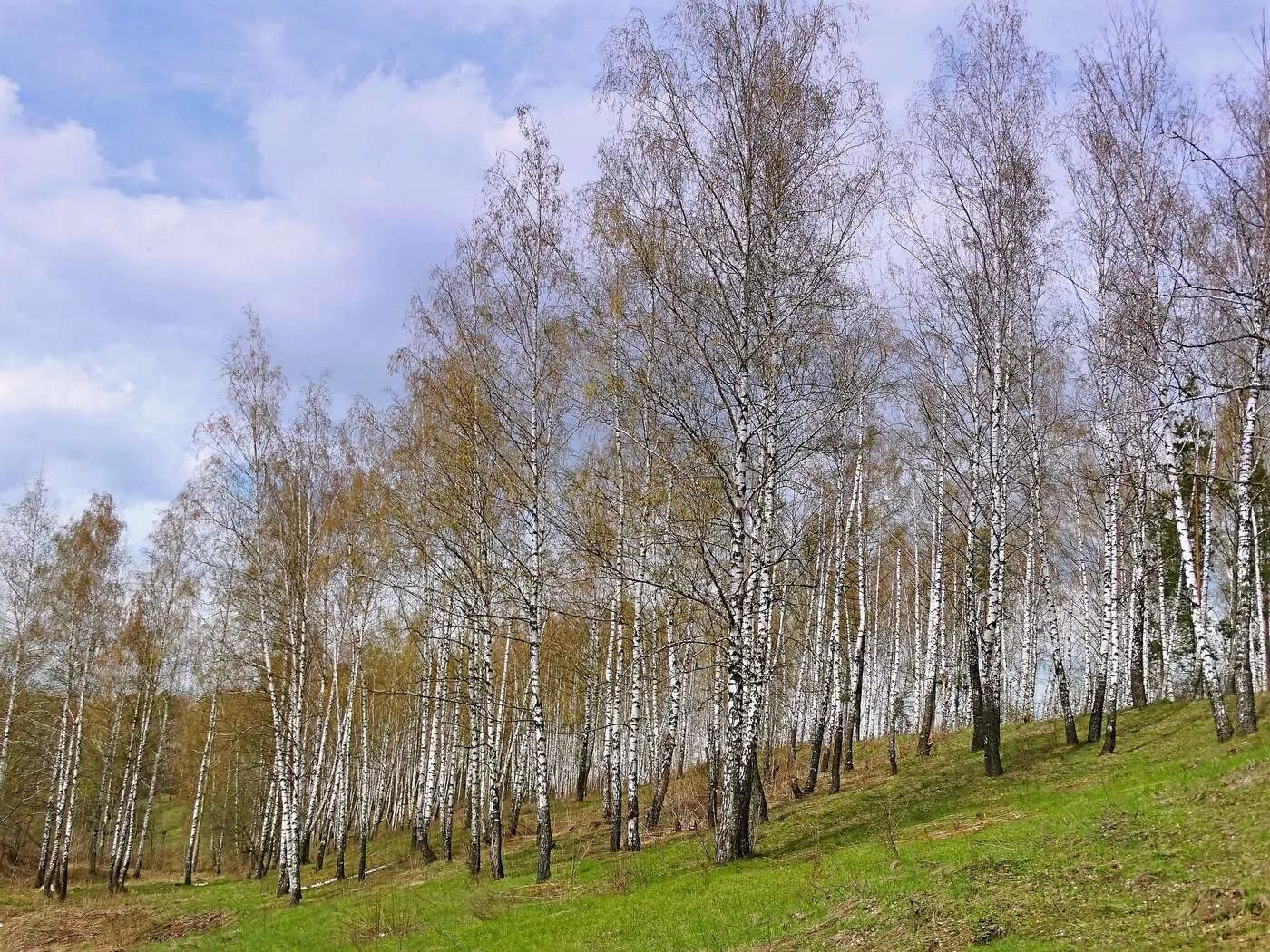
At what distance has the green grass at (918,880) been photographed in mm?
5867

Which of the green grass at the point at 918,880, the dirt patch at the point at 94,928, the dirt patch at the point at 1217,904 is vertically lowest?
the dirt patch at the point at 94,928

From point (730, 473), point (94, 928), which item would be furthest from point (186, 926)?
point (730, 473)

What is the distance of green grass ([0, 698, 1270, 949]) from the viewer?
5.87m

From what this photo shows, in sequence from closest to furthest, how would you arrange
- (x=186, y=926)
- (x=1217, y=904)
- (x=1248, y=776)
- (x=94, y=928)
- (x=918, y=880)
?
(x=1217, y=904) < (x=918, y=880) < (x=1248, y=776) < (x=186, y=926) < (x=94, y=928)

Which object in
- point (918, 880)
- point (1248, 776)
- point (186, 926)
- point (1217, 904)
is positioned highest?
point (1248, 776)

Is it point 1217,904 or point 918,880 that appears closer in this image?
point 1217,904

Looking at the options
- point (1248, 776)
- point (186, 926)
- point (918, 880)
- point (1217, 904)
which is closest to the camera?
point (1217, 904)

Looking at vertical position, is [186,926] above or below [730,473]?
below

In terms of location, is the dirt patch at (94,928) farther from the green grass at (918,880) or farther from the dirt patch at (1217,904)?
the dirt patch at (1217,904)

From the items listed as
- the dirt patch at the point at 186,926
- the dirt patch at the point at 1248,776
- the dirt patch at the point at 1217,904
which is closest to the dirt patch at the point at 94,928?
the dirt patch at the point at 186,926

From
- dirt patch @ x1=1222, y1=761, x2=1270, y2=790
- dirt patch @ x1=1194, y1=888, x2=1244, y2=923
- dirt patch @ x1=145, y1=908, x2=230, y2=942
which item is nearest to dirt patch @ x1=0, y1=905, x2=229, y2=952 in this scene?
dirt patch @ x1=145, y1=908, x2=230, y2=942

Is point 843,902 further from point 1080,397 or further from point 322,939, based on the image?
point 1080,397

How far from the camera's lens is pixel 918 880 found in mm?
7734

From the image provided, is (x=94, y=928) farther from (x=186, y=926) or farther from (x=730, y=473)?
(x=730, y=473)
